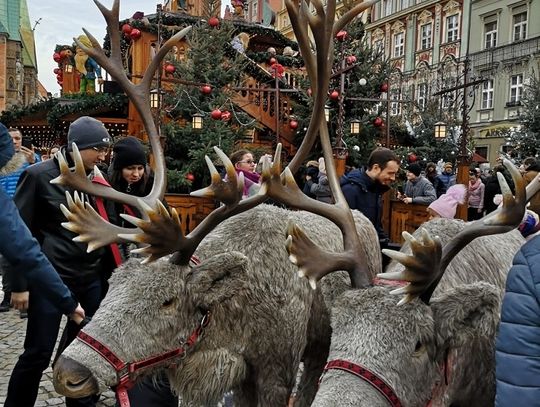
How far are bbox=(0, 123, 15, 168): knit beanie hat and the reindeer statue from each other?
36 cm

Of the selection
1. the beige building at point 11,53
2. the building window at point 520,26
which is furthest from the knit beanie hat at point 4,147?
the beige building at point 11,53

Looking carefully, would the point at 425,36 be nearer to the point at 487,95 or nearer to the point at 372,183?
the point at 487,95

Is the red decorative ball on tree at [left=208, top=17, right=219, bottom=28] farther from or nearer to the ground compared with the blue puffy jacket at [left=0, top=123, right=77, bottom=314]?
farther from the ground

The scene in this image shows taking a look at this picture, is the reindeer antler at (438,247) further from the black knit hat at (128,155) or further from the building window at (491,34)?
the building window at (491,34)

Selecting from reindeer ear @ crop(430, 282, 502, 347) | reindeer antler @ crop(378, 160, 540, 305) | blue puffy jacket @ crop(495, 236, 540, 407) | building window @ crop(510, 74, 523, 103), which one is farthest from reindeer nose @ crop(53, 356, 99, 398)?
building window @ crop(510, 74, 523, 103)

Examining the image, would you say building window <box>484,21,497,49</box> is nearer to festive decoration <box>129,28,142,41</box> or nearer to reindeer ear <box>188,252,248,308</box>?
festive decoration <box>129,28,142,41</box>

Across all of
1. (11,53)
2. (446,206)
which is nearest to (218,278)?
(446,206)

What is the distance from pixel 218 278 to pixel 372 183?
2633 millimetres

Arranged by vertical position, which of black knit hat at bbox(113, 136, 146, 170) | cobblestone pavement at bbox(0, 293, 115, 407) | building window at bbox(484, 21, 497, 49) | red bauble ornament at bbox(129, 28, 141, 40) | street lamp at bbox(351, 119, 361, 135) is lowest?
cobblestone pavement at bbox(0, 293, 115, 407)

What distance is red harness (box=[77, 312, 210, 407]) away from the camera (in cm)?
275

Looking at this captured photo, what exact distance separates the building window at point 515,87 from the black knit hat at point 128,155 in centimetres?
Result: 3318

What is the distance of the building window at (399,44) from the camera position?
4322cm

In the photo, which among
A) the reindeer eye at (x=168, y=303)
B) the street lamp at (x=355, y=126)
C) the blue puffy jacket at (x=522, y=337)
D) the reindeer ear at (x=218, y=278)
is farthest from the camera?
the street lamp at (x=355, y=126)

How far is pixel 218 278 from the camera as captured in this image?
3.15 m
